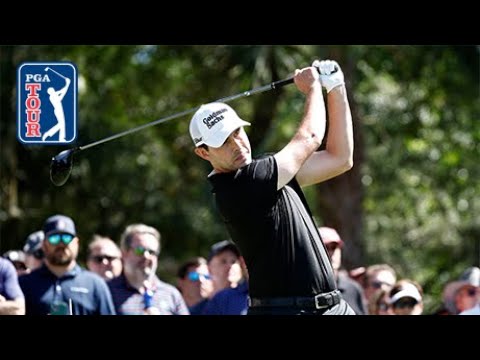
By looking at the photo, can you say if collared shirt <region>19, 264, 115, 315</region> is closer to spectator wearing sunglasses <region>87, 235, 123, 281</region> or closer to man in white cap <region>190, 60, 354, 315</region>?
spectator wearing sunglasses <region>87, 235, 123, 281</region>

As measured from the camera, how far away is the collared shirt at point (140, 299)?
7609mm

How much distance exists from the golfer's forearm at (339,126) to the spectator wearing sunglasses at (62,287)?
2365 millimetres

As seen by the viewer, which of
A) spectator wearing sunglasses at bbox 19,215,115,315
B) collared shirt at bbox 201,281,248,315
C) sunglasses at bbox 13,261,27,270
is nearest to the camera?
spectator wearing sunglasses at bbox 19,215,115,315

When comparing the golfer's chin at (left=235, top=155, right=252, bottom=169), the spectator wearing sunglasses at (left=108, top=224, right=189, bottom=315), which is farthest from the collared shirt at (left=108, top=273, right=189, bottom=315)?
the golfer's chin at (left=235, top=155, right=252, bottom=169)

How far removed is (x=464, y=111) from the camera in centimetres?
1705

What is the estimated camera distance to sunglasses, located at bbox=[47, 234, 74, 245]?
24.3 ft

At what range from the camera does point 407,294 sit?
25.0ft

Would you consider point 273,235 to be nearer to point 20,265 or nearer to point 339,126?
point 339,126

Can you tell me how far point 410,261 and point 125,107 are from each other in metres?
5.29

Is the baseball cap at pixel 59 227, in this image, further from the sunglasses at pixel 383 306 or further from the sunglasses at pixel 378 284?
the sunglasses at pixel 378 284

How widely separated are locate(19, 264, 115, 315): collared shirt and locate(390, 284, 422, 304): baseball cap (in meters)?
1.86

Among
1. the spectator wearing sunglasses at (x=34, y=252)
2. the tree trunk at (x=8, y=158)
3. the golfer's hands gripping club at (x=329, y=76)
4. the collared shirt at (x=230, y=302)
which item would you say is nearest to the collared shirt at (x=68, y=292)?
the collared shirt at (x=230, y=302)

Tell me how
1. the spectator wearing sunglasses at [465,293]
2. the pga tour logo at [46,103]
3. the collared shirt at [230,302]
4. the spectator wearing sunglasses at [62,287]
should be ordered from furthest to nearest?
the spectator wearing sunglasses at [465,293] < the collared shirt at [230,302] < the spectator wearing sunglasses at [62,287] < the pga tour logo at [46,103]
